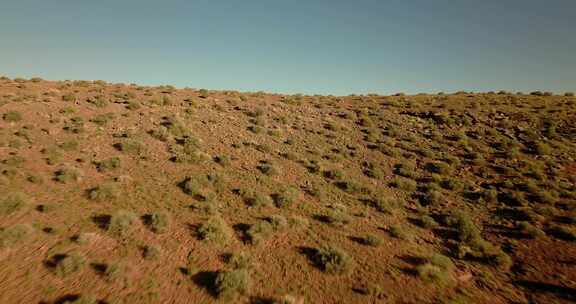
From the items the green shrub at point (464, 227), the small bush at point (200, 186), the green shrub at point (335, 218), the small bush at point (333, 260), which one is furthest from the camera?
the small bush at point (200, 186)

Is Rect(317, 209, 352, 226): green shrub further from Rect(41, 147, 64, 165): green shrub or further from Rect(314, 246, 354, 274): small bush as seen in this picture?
Rect(41, 147, 64, 165): green shrub

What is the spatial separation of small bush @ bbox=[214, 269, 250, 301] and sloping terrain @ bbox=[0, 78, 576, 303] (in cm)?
4

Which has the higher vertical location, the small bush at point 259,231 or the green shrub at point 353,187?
the green shrub at point 353,187

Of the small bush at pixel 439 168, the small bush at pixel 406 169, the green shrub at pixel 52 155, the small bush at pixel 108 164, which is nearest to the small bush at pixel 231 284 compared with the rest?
the small bush at pixel 108 164

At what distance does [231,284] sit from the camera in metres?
8.34

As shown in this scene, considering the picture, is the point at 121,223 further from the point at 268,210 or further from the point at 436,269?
the point at 436,269

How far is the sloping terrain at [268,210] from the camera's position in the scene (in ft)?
28.8

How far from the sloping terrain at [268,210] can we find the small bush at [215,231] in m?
0.06

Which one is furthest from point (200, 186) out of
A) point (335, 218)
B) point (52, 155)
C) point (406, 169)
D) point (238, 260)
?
point (406, 169)

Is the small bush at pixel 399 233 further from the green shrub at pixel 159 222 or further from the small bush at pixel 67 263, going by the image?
the small bush at pixel 67 263

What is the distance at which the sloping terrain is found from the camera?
346 inches

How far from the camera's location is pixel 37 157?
15195 millimetres

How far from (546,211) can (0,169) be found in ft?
90.0

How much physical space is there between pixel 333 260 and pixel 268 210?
4.31 metres
